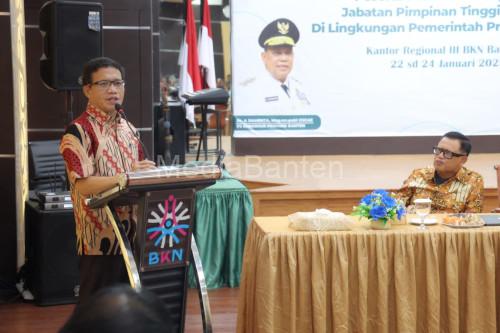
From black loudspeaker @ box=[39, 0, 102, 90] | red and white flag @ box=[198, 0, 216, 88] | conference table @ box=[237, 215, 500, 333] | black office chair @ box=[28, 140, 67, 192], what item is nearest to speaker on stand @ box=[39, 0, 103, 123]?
black loudspeaker @ box=[39, 0, 102, 90]

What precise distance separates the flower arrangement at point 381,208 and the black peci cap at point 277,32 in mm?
3522

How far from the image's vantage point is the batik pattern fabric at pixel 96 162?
9.69 feet

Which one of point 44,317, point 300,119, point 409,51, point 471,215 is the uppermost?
point 409,51

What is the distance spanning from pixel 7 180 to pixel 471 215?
2.85 meters

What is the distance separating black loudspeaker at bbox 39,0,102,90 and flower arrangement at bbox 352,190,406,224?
7.27 ft

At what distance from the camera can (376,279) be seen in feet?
12.0

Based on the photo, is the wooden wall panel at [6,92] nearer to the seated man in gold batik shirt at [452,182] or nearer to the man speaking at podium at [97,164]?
the man speaking at podium at [97,164]

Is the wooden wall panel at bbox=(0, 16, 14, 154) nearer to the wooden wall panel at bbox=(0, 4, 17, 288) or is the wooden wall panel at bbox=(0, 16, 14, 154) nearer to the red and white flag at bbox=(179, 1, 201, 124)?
the wooden wall panel at bbox=(0, 4, 17, 288)

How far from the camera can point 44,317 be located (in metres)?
4.66

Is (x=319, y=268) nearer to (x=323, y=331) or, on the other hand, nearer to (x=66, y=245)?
(x=323, y=331)

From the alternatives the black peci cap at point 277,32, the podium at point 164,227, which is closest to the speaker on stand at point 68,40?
the black peci cap at point 277,32

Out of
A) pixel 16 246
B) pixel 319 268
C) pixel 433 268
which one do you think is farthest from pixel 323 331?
pixel 16 246

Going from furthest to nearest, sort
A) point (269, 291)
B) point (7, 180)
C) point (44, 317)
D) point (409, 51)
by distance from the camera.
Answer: point (409, 51) → point (7, 180) → point (44, 317) → point (269, 291)

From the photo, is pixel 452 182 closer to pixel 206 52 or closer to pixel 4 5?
pixel 4 5
